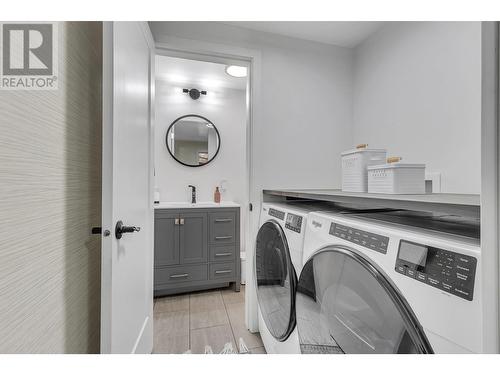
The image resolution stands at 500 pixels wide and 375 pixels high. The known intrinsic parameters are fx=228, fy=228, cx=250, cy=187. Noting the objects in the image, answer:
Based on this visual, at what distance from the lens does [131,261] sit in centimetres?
114

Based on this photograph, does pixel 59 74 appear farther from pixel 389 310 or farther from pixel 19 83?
pixel 389 310

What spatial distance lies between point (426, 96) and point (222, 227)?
80.8 inches

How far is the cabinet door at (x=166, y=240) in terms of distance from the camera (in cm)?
229

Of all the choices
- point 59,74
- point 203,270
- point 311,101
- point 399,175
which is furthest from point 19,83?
point 203,270

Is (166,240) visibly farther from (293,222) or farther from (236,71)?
(236,71)

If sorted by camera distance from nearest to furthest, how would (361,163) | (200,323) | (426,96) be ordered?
(361,163) < (426,96) < (200,323)

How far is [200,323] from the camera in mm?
1868

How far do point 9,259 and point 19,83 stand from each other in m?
0.47

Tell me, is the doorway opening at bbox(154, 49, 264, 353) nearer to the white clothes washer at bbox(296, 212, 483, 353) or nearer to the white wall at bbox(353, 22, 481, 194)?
the white wall at bbox(353, 22, 481, 194)

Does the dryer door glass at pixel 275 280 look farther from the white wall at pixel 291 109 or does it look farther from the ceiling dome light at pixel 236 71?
the ceiling dome light at pixel 236 71

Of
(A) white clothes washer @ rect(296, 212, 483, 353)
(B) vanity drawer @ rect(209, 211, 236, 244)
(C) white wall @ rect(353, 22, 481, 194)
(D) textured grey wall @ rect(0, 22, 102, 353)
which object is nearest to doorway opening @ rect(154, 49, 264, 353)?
(B) vanity drawer @ rect(209, 211, 236, 244)

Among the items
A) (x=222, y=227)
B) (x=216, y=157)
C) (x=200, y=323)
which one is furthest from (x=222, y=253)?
(x=216, y=157)

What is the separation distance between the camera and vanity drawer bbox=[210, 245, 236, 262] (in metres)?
2.45
